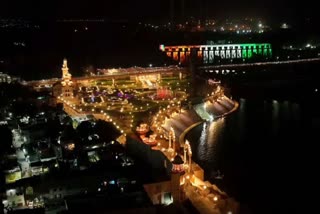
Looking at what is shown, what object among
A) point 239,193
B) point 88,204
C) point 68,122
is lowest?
point 239,193

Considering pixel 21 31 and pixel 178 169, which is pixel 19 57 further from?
pixel 178 169

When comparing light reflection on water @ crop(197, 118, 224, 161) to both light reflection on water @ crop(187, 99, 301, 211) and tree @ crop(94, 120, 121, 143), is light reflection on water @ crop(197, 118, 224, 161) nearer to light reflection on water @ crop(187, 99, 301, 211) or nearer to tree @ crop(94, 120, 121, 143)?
light reflection on water @ crop(187, 99, 301, 211)

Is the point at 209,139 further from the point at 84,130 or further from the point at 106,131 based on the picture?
the point at 84,130

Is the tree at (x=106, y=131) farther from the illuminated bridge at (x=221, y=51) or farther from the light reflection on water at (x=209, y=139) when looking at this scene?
the illuminated bridge at (x=221, y=51)

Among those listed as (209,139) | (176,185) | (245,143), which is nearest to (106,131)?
(176,185)

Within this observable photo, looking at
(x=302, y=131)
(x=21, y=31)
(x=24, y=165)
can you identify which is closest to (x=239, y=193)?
(x=24, y=165)
